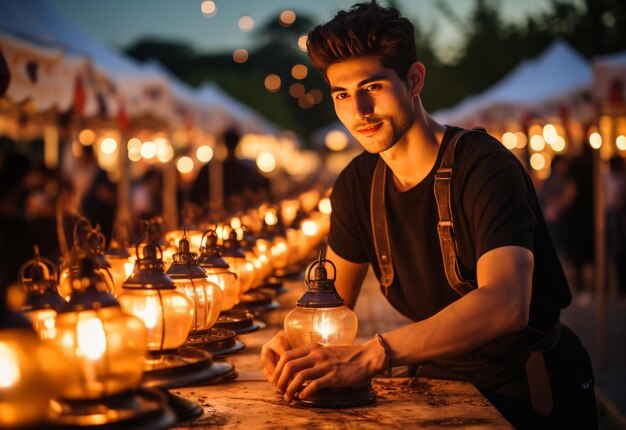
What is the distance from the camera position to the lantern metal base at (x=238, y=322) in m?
3.07

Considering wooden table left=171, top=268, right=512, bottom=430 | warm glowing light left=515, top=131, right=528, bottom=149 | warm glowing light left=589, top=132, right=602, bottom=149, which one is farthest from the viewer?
warm glowing light left=515, top=131, right=528, bottom=149

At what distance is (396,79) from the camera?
303 cm

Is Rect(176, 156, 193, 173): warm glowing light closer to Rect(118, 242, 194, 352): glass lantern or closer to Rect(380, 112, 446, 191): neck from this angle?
Rect(380, 112, 446, 191): neck

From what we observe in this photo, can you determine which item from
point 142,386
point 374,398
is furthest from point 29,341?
point 374,398

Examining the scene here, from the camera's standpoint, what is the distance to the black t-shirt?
2690mm

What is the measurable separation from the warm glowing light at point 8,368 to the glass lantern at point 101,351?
0.27m

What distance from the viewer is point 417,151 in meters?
3.10

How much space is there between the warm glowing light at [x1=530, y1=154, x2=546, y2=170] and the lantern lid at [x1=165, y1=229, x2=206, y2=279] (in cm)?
2517

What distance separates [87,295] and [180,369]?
318mm

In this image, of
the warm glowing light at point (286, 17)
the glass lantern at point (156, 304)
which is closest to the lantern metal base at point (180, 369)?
the glass lantern at point (156, 304)

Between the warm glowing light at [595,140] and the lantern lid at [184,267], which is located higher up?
the warm glowing light at [595,140]

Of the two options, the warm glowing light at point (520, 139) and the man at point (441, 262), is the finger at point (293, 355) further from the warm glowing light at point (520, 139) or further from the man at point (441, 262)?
the warm glowing light at point (520, 139)

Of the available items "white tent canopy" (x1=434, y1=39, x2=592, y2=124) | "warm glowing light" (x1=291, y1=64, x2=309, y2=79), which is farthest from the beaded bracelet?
"warm glowing light" (x1=291, y1=64, x2=309, y2=79)

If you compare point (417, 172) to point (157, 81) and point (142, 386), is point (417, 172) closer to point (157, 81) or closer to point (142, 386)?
point (142, 386)
